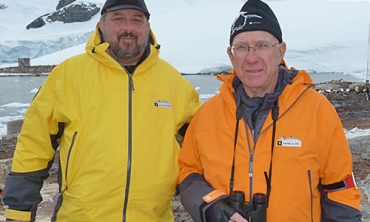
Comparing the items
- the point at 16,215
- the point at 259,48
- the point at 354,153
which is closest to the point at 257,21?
the point at 259,48

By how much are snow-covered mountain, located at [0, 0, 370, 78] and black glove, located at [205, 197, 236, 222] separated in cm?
3201

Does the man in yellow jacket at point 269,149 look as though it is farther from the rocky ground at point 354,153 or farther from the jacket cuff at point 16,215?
the rocky ground at point 354,153

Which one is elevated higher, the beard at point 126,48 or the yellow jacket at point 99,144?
the beard at point 126,48

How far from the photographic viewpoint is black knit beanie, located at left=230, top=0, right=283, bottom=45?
6.76 feet

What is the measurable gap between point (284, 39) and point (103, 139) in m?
43.1

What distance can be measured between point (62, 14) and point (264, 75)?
79813 mm

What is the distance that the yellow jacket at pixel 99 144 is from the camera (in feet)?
7.25

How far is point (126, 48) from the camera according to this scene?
2.39 meters

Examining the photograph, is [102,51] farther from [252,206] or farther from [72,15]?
[72,15]

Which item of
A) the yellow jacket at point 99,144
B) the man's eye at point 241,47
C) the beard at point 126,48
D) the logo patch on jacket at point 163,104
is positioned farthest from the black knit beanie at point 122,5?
the man's eye at point 241,47

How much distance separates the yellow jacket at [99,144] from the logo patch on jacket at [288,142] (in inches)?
24.4

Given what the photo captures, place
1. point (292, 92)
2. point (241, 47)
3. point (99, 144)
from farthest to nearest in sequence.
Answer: point (99, 144) → point (241, 47) → point (292, 92)

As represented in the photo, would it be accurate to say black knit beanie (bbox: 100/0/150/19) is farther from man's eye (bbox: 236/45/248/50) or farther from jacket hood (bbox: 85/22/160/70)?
man's eye (bbox: 236/45/248/50)

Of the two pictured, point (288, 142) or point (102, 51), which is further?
point (102, 51)
